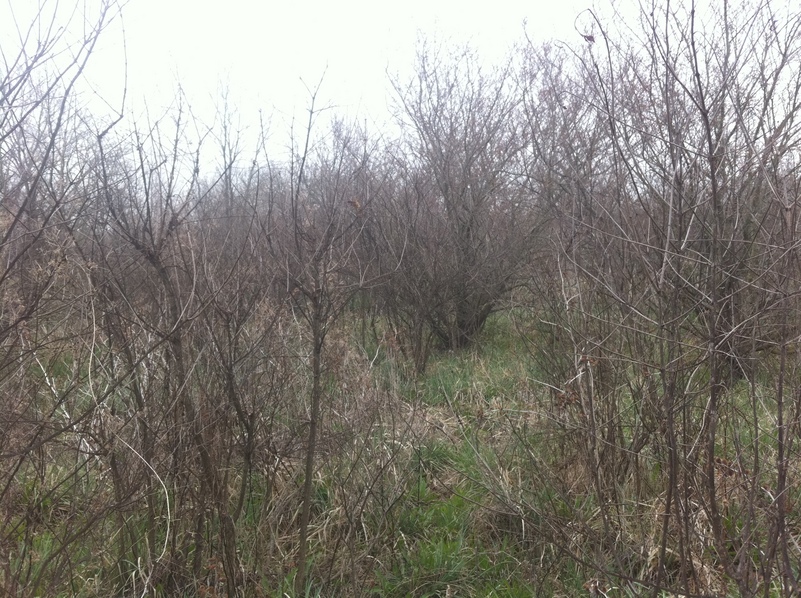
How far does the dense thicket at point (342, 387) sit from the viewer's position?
2.28 metres

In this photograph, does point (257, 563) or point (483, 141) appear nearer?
point (257, 563)

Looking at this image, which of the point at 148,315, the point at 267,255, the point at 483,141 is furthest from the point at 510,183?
the point at 148,315

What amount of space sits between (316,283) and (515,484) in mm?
1872

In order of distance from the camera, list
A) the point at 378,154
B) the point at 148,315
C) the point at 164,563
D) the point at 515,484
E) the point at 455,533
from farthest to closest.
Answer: the point at 378,154 < the point at 515,484 < the point at 455,533 < the point at 148,315 < the point at 164,563

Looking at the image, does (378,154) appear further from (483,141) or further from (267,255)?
(267,255)

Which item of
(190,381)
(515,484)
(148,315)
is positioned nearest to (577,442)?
(515,484)

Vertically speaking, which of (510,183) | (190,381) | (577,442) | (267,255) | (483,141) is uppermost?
(483,141)

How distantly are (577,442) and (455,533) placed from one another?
870 mm

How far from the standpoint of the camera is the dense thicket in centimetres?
228

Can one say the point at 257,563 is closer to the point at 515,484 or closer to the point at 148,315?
the point at 148,315

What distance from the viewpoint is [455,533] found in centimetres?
362

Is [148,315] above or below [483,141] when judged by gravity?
below

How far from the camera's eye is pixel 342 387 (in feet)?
12.3

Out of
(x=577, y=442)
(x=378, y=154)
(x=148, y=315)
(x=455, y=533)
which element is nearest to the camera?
(x=148, y=315)
